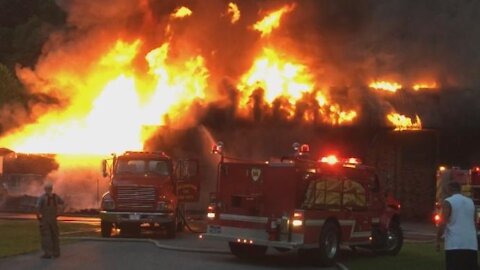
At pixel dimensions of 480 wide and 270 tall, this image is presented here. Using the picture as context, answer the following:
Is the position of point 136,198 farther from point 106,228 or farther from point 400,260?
point 400,260

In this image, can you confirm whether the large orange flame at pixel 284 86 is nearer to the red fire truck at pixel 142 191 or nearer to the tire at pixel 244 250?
the red fire truck at pixel 142 191

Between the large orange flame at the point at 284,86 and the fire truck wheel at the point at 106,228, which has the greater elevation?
the large orange flame at the point at 284,86

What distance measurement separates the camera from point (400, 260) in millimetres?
15984

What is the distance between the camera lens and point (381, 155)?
1199 inches

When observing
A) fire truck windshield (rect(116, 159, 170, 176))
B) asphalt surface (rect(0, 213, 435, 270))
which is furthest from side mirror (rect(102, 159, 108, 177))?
asphalt surface (rect(0, 213, 435, 270))

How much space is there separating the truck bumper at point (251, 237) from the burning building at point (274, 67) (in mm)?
13754

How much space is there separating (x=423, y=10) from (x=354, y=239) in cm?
1555

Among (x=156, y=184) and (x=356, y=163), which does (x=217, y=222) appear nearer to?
(x=356, y=163)

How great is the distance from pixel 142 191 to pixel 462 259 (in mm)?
11826

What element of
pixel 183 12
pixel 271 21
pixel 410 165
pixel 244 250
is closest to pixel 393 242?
pixel 244 250

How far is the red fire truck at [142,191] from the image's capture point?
19.6 meters

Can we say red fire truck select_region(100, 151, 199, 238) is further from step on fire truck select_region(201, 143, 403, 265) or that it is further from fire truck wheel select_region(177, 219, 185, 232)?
step on fire truck select_region(201, 143, 403, 265)

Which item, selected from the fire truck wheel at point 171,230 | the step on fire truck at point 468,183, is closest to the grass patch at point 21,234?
the fire truck wheel at point 171,230

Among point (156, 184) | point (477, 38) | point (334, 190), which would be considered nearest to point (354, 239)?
point (334, 190)
